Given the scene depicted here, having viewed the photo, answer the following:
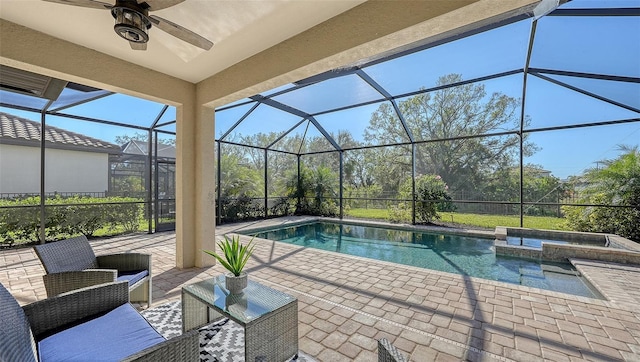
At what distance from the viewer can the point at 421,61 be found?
5.18 metres

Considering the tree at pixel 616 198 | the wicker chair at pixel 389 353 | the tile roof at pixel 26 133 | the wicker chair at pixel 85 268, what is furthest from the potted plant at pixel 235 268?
the tree at pixel 616 198

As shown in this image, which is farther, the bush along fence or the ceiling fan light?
the bush along fence

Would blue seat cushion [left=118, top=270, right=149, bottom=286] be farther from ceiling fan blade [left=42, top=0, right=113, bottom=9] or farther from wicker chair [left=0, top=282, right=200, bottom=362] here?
ceiling fan blade [left=42, top=0, right=113, bottom=9]

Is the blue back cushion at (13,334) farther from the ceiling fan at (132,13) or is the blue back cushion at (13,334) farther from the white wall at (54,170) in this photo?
the white wall at (54,170)

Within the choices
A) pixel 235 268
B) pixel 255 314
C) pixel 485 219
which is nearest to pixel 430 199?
pixel 485 219

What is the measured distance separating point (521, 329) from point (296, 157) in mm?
10226

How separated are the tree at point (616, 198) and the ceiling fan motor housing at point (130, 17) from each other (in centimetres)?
1004

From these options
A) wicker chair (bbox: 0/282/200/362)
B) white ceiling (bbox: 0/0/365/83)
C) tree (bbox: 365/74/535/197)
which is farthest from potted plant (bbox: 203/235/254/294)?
tree (bbox: 365/74/535/197)

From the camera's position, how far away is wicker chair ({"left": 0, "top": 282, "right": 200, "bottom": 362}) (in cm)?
132

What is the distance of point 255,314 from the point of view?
1926 millimetres

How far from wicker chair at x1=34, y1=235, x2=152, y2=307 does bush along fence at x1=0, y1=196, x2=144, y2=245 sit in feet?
15.6

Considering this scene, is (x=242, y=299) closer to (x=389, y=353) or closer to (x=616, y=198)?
(x=389, y=353)

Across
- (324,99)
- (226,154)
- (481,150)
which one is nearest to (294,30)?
(324,99)

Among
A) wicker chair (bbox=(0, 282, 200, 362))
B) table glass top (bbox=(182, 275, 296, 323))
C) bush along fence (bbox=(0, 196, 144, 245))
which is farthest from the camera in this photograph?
bush along fence (bbox=(0, 196, 144, 245))
